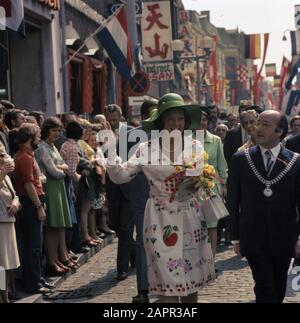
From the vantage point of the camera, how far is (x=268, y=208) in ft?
19.4

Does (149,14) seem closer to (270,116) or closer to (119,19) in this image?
(119,19)

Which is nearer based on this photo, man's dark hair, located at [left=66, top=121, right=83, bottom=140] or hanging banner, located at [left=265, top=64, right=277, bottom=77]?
man's dark hair, located at [left=66, top=121, right=83, bottom=140]

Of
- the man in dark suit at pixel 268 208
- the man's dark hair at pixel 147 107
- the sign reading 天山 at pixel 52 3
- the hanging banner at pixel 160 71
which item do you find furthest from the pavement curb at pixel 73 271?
the hanging banner at pixel 160 71

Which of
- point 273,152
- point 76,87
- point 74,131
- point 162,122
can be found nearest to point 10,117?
point 74,131

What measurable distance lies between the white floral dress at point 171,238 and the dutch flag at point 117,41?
408 inches

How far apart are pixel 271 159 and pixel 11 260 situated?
2.74 m

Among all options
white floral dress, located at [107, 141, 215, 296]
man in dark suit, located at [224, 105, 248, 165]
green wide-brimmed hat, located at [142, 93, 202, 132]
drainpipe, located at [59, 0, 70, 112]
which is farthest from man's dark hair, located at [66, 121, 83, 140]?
drainpipe, located at [59, 0, 70, 112]

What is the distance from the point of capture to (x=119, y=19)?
16578mm

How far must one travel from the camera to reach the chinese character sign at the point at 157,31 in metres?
26.5

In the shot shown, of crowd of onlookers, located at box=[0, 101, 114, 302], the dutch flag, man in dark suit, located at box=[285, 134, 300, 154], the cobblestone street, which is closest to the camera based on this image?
A: crowd of onlookers, located at box=[0, 101, 114, 302]

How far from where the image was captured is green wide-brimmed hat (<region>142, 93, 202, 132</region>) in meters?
6.18

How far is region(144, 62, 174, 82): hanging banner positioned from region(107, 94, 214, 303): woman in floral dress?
1821 centimetres

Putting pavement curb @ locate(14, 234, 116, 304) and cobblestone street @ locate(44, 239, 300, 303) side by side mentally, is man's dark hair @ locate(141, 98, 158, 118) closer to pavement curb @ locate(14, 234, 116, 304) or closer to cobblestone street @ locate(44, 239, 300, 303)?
cobblestone street @ locate(44, 239, 300, 303)

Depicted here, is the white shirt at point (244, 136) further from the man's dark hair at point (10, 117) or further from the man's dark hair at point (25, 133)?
the man's dark hair at point (25, 133)
